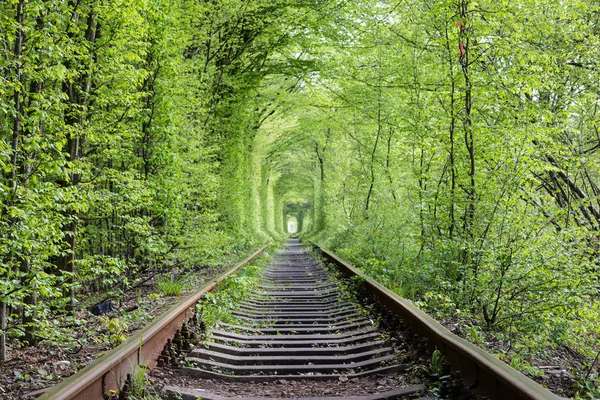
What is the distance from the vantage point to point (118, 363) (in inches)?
139

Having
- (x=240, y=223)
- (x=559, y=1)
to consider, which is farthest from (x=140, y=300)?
(x=240, y=223)

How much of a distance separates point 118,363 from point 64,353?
6.11ft

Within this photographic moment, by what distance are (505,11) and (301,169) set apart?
39839mm

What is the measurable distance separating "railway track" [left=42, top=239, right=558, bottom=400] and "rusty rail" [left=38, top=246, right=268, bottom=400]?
0.01 m

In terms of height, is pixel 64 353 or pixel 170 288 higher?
pixel 170 288

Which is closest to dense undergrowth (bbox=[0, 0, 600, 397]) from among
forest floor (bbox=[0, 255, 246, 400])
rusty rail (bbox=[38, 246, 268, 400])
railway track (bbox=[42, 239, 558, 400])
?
forest floor (bbox=[0, 255, 246, 400])

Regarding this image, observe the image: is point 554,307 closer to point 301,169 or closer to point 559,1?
point 559,1

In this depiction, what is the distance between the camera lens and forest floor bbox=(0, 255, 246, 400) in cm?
387

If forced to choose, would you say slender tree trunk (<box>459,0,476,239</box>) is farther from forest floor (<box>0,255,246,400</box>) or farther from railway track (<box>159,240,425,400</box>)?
forest floor (<box>0,255,246,400</box>)

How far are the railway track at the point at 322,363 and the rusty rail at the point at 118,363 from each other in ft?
0.05

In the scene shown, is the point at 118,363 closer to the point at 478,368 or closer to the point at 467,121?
the point at 478,368

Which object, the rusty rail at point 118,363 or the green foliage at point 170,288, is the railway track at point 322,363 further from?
the green foliage at point 170,288

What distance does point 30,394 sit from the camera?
3490 millimetres

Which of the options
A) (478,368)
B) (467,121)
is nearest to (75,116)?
(467,121)
